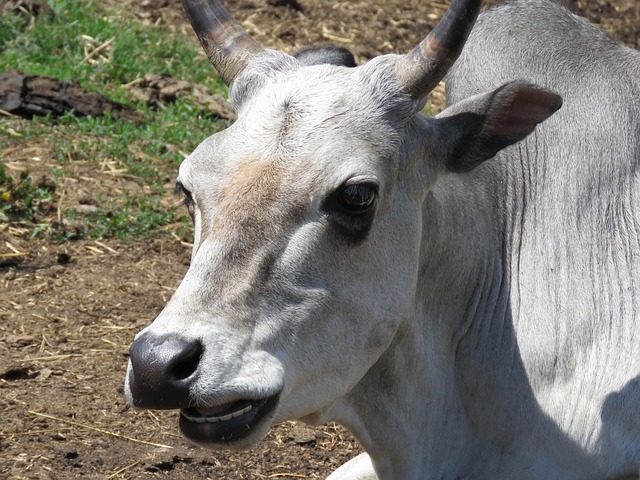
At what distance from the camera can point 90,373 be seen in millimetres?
5820

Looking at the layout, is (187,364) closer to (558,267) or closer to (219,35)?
(219,35)

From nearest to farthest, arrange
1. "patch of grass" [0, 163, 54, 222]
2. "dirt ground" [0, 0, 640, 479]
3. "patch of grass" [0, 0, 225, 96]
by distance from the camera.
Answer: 1. "dirt ground" [0, 0, 640, 479]
2. "patch of grass" [0, 163, 54, 222]
3. "patch of grass" [0, 0, 225, 96]

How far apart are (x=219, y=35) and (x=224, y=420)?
1602 mm

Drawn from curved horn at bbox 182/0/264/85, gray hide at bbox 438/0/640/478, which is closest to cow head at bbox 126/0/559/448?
curved horn at bbox 182/0/264/85

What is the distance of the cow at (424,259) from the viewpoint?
3521 millimetres

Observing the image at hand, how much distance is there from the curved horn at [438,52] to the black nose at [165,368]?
1.26m

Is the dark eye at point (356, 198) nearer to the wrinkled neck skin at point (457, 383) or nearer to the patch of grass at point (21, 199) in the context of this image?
the wrinkled neck skin at point (457, 383)

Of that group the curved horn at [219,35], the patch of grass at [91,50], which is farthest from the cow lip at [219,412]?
the patch of grass at [91,50]

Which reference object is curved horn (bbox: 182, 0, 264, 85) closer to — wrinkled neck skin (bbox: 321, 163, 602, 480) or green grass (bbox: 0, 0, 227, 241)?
wrinkled neck skin (bbox: 321, 163, 602, 480)

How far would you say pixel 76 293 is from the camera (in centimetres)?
651

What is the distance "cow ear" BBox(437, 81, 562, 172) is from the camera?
4047 millimetres

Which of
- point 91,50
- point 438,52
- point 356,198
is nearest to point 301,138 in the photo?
point 356,198

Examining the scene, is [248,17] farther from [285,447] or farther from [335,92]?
[335,92]

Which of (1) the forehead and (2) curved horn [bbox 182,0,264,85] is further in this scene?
(2) curved horn [bbox 182,0,264,85]
